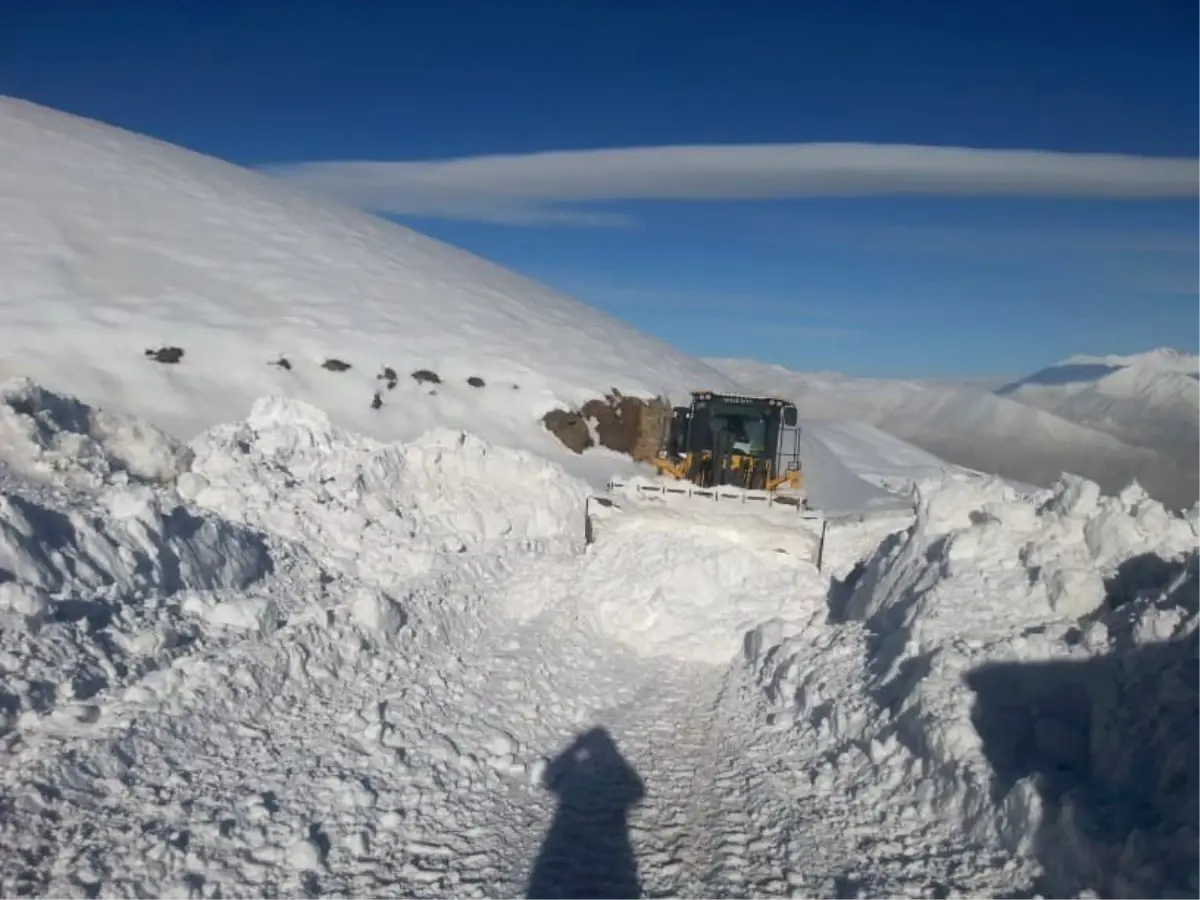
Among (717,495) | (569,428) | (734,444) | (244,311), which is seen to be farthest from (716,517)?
(244,311)

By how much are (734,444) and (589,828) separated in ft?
29.7

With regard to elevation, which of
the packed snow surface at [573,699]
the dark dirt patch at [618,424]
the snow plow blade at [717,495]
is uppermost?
the dark dirt patch at [618,424]

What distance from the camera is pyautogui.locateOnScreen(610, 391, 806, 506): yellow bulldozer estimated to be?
13453 mm

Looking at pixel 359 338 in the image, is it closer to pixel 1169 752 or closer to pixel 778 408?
pixel 778 408

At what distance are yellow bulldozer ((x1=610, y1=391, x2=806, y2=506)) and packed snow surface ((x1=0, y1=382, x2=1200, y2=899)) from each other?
8.36 ft

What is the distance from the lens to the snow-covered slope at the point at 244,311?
18391mm

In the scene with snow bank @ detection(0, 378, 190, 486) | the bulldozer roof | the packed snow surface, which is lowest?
the packed snow surface

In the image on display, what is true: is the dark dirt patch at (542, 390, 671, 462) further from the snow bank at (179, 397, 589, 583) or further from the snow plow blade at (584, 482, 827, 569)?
the snow plow blade at (584, 482, 827, 569)

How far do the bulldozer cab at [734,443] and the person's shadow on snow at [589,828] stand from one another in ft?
23.6

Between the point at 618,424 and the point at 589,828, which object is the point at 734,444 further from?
the point at 589,828

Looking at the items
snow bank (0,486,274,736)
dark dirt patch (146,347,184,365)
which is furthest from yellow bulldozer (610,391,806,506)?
dark dirt patch (146,347,184,365)

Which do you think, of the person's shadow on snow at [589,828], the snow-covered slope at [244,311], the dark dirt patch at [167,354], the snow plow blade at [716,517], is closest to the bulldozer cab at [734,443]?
the snow plow blade at [716,517]

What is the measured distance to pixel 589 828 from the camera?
5.27m

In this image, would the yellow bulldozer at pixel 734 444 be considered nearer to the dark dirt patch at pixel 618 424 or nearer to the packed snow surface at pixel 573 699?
the packed snow surface at pixel 573 699
